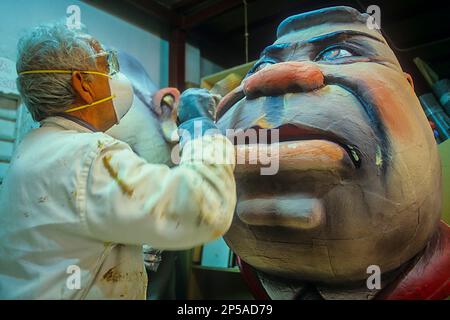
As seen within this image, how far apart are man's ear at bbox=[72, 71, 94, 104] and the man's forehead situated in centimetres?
56

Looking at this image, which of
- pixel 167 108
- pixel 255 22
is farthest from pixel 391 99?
pixel 167 108

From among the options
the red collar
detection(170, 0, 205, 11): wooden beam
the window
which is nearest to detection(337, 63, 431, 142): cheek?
the red collar

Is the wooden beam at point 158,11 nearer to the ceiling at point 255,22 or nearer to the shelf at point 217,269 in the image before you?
the ceiling at point 255,22

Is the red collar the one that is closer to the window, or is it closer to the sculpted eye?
the sculpted eye

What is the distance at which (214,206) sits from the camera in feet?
2.06

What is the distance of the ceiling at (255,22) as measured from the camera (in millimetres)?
1165

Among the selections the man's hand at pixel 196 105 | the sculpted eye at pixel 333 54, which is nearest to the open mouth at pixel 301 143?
the man's hand at pixel 196 105

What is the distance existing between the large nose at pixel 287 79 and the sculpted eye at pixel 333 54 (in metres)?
0.08

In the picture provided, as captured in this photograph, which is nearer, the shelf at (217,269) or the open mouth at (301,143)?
the open mouth at (301,143)

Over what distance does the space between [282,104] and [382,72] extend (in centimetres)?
Result: 26

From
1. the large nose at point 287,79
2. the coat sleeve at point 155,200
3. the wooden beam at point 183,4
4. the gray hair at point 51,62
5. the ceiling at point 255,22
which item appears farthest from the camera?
the wooden beam at point 183,4

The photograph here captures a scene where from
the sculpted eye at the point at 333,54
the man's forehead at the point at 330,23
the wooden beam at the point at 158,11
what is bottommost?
the sculpted eye at the point at 333,54

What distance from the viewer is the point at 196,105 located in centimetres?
89

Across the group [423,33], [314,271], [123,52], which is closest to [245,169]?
[314,271]
